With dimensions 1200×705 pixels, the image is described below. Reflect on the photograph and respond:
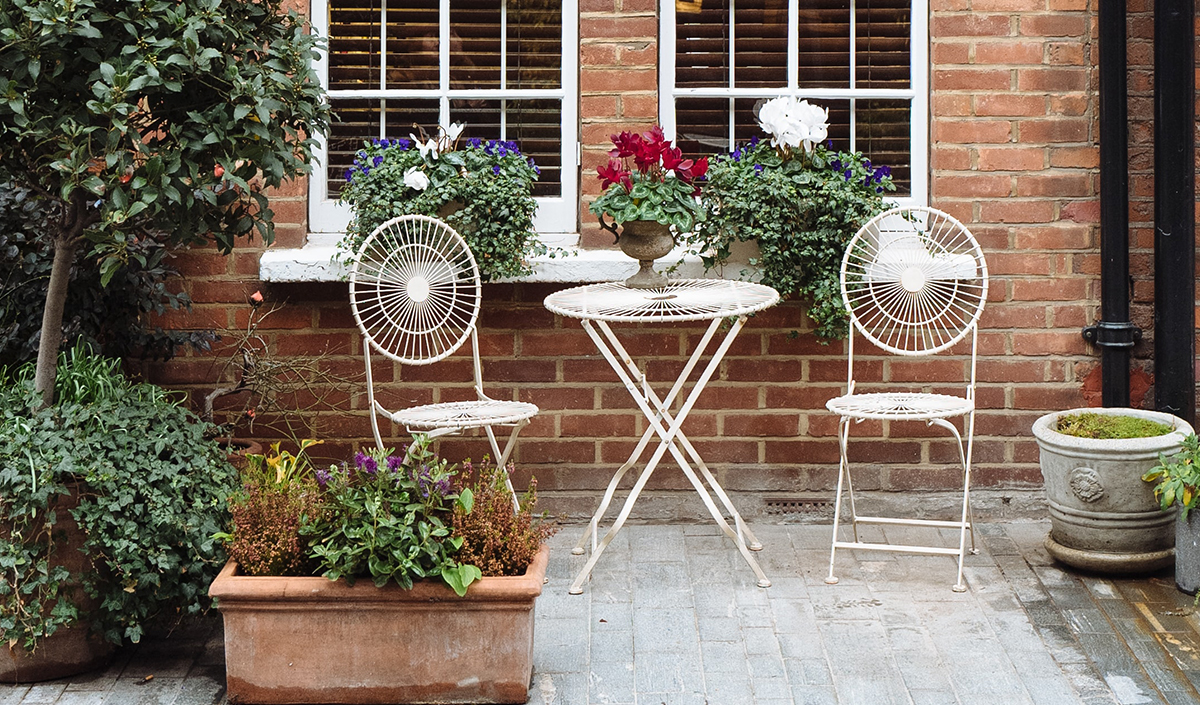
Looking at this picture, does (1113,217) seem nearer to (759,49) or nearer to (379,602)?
(759,49)

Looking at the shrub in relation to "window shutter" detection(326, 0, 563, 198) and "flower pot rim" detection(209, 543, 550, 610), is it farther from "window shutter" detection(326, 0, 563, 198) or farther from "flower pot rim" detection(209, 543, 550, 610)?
"window shutter" detection(326, 0, 563, 198)

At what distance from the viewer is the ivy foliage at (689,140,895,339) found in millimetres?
4457

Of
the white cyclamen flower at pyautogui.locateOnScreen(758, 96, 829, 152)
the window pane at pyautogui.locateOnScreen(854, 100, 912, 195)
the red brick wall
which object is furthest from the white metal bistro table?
the window pane at pyautogui.locateOnScreen(854, 100, 912, 195)

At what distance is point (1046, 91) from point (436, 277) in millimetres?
2357

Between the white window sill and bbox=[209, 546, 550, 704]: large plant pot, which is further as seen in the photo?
the white window sill

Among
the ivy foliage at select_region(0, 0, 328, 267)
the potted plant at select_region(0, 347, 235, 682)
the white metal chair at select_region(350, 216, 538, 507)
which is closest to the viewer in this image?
the ivy foliage at select_region(0, 0, 328, 267)

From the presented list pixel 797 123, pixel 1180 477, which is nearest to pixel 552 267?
pixel 797 123

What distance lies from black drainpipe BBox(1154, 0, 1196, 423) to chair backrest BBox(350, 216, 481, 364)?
2475 mm

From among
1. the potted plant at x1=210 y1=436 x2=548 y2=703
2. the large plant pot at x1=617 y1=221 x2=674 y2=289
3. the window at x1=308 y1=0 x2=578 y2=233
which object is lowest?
the potted plant at x1=210 y1=436 x2=548 y2=703

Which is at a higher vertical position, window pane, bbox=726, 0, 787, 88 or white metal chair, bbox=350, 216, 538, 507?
window pane, bbox=726, 0, 787, 88

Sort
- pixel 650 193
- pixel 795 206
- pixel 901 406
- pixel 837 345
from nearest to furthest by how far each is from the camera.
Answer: pixel 650 193
pixel 901 406
pixel 795 206
pixel 837 345

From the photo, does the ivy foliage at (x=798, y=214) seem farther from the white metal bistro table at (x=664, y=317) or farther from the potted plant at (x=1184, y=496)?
the potted plant at (x=1184, y=496)

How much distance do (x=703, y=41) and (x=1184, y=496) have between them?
2.36 m

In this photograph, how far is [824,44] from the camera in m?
4.87
